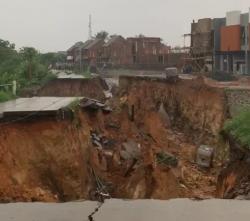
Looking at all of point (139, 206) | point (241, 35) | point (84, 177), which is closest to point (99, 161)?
point (84, 177)

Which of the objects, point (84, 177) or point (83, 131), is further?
point (83, 131)

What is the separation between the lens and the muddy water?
3.50 meters

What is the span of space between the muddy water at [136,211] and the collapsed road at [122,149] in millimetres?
566

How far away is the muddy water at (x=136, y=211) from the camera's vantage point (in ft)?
11.5

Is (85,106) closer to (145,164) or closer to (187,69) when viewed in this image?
(145,164)

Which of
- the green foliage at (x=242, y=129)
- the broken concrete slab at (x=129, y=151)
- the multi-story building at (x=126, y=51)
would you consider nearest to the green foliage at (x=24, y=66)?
the broken concrete slab at (x=129, y=151)

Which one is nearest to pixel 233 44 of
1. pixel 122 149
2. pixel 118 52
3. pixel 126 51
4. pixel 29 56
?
pixel 29 56

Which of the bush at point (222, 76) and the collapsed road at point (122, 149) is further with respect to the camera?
the bush at point (222, 76)

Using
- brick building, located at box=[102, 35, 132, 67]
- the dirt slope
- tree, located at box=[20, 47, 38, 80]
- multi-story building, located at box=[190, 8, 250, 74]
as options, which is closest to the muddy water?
the dirt slope

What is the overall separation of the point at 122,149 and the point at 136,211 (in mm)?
16313

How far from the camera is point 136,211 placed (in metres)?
3.62

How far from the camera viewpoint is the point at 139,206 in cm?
373

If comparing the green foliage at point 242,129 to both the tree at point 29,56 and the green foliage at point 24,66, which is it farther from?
the tree at point 29,56

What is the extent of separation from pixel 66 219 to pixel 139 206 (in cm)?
58
